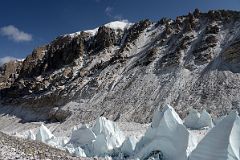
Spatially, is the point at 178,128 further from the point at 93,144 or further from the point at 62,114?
the point at 62,114

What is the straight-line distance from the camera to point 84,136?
3516cm

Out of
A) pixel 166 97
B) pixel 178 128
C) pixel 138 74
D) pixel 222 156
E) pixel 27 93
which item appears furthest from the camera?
pixel 27 93

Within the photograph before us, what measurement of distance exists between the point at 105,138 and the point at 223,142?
1664cm

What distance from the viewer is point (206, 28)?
71750 millimetres

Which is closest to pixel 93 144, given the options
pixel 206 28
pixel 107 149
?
pixel 107 149

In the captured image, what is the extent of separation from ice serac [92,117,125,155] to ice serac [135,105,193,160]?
16.0ft

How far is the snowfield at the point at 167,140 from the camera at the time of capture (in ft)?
52.4

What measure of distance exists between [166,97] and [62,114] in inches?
759

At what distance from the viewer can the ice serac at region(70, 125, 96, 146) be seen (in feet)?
113

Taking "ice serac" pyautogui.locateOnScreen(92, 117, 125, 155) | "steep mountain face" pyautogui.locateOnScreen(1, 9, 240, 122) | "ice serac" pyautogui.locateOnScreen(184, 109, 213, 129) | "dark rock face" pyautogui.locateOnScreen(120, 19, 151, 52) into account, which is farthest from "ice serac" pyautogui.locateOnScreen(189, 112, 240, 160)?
"dark rock face" pyautogui.locateOnScreen(120, 19, 151, 52)

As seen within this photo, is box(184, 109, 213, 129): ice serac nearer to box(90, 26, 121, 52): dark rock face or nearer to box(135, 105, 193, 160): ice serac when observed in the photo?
box(135, 105, 193, 160): ice serac

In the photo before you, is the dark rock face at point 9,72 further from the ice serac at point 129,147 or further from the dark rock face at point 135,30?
the ice serac at point 129,147

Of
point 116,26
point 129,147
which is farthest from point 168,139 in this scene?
point 116,26

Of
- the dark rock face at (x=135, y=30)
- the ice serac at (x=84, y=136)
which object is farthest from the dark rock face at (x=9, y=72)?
the ice serac at (x=84, y=136)
